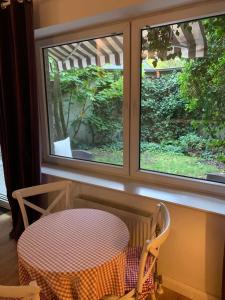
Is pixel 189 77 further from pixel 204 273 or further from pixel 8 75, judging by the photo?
pixel 8 75

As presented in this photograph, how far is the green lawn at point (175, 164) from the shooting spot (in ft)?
5.85

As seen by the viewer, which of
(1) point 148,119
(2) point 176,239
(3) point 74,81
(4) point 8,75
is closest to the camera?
(2) point 176,239

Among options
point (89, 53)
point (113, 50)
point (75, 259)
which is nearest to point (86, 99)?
point (89, 53)

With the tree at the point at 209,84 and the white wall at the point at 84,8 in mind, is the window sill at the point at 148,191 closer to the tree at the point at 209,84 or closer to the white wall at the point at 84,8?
the tree at the point at 209,84

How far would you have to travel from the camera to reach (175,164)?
6.27 feet

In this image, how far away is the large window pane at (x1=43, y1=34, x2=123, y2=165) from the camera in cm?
210

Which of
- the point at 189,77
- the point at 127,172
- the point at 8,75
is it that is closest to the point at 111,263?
the point at 127,172

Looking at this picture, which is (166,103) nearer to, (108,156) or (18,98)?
(108,156)

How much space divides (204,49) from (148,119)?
25.0 inches

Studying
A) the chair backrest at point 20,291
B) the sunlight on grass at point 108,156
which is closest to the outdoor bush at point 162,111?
the sunlight on grass at point 108,156

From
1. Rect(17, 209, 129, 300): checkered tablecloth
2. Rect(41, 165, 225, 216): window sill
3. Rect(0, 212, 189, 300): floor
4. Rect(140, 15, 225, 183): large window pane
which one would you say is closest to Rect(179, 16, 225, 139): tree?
Rect(140, 15, 225, 183): large window pane

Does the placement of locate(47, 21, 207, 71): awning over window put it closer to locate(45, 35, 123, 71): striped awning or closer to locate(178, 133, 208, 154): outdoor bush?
locate(45, 35, 123, 71): striped awning

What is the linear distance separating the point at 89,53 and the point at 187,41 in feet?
2.93

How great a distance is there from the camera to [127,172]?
2096 mm
